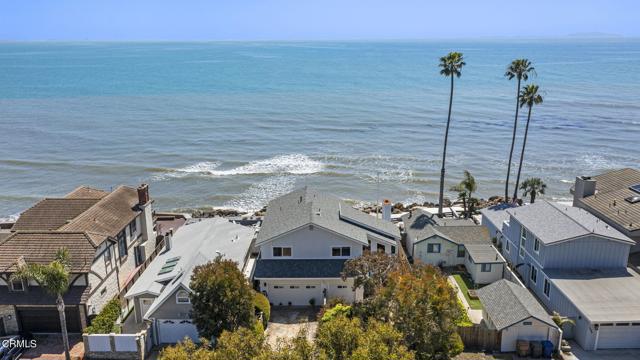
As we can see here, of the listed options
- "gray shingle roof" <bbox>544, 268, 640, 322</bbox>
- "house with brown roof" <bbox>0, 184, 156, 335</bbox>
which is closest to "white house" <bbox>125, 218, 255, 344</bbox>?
"house with brown roof" <bbox>0, 184, 156, 335</bbox>

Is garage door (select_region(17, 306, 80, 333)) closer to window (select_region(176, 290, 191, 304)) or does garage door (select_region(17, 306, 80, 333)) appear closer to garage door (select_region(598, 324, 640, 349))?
window (select_region(176, 290, 191, 304))

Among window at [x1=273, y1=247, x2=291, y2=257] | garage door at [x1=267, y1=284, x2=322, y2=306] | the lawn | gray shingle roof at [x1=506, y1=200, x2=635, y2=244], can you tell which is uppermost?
gray shingle roof at [x1=506, y1=200, x2=635, y2=244]

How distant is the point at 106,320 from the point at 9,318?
5494 mm

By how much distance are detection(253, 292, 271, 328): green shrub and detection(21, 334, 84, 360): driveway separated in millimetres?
9504

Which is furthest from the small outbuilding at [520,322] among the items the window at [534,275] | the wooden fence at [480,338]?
the window at [534,275]

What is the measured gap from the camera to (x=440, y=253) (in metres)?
37.2

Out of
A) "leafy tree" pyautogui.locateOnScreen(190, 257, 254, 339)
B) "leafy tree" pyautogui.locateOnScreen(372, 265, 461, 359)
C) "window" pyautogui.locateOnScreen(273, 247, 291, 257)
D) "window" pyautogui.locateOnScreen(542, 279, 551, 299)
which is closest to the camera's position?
"leafy tree" pyautogui.locateOnScreen(372, 265, 461, 359)

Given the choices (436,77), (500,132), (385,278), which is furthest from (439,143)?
(436,77)

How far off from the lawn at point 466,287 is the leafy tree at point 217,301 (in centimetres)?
1449

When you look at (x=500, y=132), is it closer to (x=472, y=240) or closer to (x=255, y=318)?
(x=472, y=240)

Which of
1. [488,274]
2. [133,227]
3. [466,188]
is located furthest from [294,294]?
[466,188]

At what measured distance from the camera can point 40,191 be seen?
6131 cm

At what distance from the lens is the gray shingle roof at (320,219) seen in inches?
1304

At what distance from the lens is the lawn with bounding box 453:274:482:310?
31.8 meters
